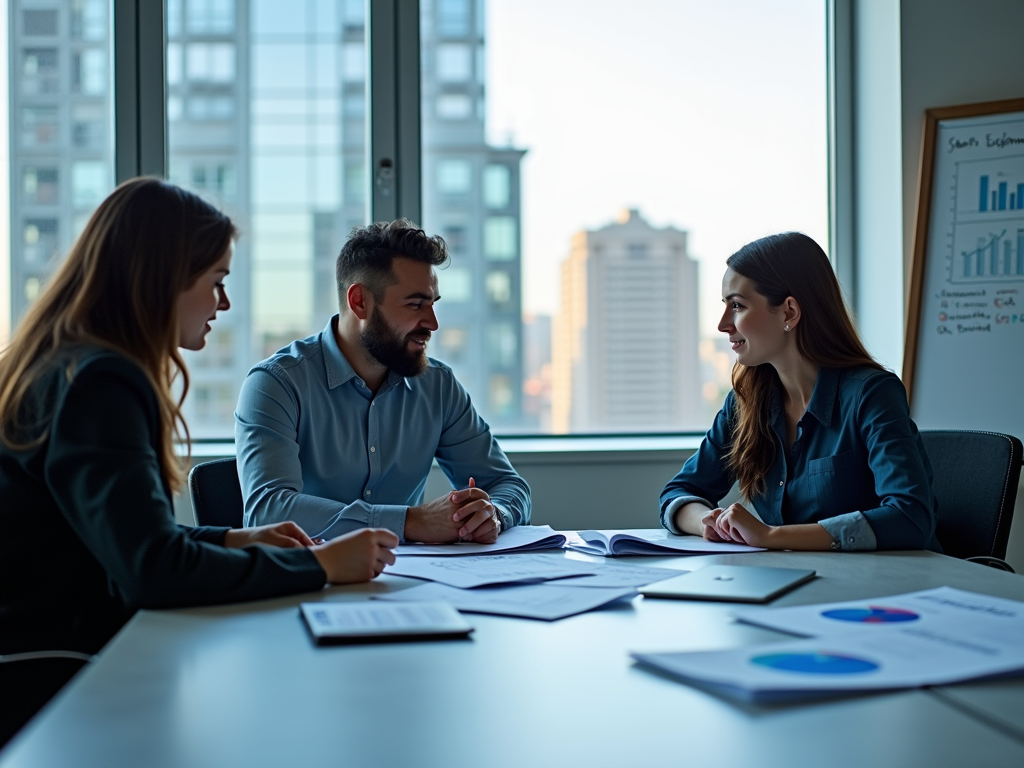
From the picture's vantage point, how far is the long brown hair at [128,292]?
1370 millimetres

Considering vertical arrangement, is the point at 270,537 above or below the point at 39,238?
below

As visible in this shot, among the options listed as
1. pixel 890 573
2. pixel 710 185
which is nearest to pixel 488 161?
pixel 710 185

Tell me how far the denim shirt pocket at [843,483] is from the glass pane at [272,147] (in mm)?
1878

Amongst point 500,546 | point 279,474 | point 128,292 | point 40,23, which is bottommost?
point 500,546

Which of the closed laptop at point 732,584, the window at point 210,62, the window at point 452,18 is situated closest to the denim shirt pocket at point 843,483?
the closed laptop at point 732,584

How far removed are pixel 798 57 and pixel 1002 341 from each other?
126 cm

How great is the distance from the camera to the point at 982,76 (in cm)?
313

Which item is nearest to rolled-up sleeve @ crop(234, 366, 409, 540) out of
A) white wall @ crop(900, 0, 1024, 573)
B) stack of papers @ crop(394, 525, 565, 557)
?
stack of papers @ crop(394, 525, 565, 557)

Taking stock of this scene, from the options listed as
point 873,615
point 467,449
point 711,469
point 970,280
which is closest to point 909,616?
point 873,615

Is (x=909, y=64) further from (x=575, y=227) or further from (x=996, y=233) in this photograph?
(x=575, y=227)

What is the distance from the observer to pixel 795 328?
2.25 metres

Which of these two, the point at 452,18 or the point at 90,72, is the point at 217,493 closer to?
the point at 90,72

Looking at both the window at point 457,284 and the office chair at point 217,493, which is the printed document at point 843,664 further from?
the window at point 457,284

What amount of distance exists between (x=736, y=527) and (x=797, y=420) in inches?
22.1
